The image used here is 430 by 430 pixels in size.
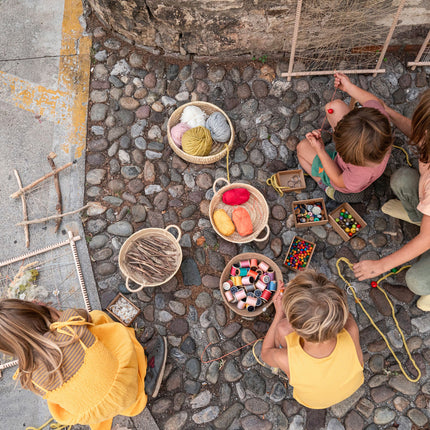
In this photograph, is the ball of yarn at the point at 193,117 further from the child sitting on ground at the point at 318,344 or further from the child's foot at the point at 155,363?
the child's foot at the point at 155,363

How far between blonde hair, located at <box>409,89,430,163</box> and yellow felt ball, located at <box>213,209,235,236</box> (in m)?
1.61

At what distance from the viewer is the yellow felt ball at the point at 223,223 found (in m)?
3.56

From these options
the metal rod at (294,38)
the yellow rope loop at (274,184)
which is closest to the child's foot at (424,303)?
the yellow rope loop at (274,184)

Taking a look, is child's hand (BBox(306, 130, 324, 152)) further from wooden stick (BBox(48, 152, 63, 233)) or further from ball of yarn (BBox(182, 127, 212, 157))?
wooden stick (BBox(48, 152, 63, 233))

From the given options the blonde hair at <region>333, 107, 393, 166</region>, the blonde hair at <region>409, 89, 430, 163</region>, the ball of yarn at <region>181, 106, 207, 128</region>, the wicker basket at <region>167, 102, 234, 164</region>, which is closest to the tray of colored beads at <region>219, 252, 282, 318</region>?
the wicker basket at <region>167, 102, 234, 164</region>

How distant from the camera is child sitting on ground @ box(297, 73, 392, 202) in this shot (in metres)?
2.79

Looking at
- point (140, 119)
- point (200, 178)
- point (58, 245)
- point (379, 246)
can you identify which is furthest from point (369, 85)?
point (58, 245)

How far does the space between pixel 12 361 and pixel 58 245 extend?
3.49 ft

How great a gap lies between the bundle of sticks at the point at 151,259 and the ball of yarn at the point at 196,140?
0.91m

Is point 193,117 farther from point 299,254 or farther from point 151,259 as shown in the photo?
point 299,254

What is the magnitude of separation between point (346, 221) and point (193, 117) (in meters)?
1.75

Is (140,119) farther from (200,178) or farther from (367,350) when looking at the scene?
(367,350)

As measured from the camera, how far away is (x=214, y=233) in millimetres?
3783

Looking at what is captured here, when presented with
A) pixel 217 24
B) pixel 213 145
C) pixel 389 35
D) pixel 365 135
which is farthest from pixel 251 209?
pixel 389 35
